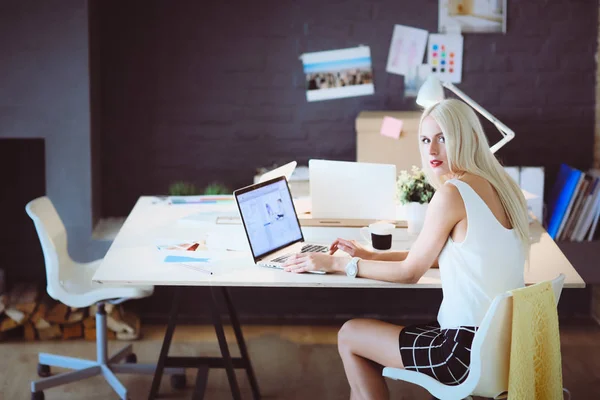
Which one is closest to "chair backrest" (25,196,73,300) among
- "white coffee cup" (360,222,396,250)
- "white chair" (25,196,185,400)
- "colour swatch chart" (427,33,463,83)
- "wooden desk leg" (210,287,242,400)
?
"white chair" (25,196,185,400)

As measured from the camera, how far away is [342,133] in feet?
15.5

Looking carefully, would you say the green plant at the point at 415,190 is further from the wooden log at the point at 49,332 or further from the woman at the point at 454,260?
the wooden log at the point at 49,332

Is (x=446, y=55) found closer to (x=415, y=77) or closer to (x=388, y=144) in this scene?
(x=415, y=77)

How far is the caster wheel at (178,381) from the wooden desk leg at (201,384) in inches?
10.7

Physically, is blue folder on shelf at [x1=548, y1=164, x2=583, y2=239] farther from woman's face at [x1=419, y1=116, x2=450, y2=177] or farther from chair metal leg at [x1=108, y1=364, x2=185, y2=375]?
chair metal leg at [x1=108, y1=364, x2=185, y2=375]

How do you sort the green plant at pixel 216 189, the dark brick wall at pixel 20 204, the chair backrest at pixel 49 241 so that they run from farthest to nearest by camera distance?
the dark brick wall at pixel 20 204 < the green plant at pixel 216 189 < the chair backrest at pixel 49 241

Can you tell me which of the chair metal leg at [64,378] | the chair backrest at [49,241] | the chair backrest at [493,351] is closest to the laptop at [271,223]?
the chair backrest at [493,351]

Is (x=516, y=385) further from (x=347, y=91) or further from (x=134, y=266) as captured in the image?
(x=347, y=91)

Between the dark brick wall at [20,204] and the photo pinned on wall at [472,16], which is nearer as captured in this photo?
the photo pinned on wall at [472,16]

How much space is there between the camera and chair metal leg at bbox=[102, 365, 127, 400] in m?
3.67

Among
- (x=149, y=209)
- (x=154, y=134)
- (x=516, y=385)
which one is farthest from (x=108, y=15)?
(x=516, y=385)

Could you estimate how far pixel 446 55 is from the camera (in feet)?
15.1

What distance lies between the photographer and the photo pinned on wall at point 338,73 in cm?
464

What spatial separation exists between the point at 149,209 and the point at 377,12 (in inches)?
64.0
